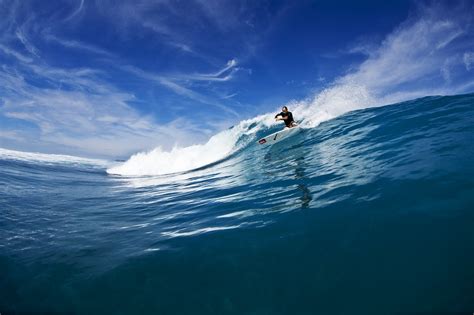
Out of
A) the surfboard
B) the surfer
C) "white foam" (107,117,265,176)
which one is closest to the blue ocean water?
the surfboard

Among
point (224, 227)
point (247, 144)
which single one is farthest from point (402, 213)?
point (247, 144)

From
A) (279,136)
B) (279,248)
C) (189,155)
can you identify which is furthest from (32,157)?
(279,248)

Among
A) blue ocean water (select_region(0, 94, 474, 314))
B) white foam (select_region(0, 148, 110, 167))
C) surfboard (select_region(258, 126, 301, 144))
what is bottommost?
blue ocean water (select_region(0, 94, 474, 314))

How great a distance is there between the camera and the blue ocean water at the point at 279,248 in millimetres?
3453

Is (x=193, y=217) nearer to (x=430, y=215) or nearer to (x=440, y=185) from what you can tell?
(x=430, y=215)

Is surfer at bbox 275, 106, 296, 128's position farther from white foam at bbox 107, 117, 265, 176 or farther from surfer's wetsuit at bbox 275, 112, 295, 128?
white foam at bbox 107, 117, 265, 176

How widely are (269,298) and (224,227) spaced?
2303 mm

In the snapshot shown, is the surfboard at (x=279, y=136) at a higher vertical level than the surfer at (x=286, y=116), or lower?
lower

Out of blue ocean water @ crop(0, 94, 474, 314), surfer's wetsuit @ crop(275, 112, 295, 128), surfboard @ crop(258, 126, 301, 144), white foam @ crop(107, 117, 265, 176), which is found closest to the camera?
blue ocean water @ crop(0, 94, 474, 314)

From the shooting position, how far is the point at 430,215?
179 inches

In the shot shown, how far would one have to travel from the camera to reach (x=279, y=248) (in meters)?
4.46

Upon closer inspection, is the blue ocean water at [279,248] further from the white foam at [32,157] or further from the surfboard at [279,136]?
the white foam at [32,157]


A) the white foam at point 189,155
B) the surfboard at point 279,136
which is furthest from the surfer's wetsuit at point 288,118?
the white foam at point 189,155

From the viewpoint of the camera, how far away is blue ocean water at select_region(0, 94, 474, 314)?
3453mm
